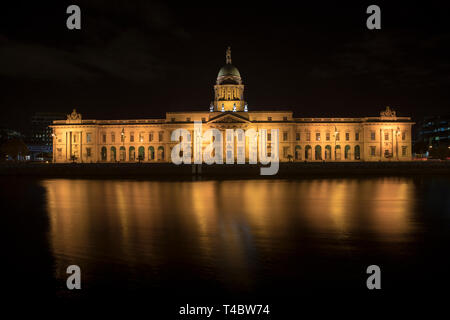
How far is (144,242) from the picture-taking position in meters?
16.5

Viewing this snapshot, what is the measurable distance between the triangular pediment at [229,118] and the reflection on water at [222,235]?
65.5 metres

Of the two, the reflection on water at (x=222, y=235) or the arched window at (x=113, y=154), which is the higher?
the arched window at (x=113, y=154)

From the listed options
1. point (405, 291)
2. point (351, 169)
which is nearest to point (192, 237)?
point (405, 291)

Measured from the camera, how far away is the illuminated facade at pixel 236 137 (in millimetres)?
97688

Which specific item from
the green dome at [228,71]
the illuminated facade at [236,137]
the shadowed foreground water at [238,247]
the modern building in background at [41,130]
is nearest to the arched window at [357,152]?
the illuminated facade at [236,137]

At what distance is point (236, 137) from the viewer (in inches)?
3834

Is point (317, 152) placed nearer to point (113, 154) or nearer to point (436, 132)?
point (113, 154)

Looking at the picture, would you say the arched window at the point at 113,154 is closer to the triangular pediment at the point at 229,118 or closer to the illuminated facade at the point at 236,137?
the illuminated facade at the point at 236,137

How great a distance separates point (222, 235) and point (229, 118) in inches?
3093

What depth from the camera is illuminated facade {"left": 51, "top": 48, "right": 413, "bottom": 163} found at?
320 ft

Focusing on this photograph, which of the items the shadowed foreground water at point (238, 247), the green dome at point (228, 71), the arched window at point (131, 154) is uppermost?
the green dome at point (228, 71)

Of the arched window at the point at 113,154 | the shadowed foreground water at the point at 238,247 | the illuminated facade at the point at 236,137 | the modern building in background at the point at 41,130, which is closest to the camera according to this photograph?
the shadowed foreground water at the point at 238,247

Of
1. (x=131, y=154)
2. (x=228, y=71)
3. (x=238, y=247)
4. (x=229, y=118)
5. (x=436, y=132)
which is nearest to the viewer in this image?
(x=238, y=247)

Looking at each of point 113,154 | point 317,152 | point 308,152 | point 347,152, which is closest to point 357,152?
point 347,152
